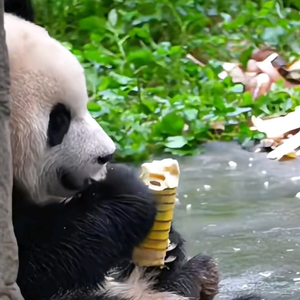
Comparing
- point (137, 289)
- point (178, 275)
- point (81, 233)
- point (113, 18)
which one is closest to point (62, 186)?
point (81, 233)

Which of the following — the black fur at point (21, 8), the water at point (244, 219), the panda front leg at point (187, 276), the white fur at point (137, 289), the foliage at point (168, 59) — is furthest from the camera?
the foliage at point (168, 59)

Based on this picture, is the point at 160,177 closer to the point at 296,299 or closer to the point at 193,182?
the point at 296,299

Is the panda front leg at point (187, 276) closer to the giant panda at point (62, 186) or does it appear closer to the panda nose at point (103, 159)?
the giant panda at point (62, 186)

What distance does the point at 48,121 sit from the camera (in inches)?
66.6

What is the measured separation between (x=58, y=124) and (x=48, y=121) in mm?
32

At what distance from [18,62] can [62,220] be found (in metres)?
0.34

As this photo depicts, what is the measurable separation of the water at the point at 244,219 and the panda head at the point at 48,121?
2.35 ft

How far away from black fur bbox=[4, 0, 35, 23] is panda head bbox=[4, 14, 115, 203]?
0.9 inches

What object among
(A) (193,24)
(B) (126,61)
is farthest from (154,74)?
(A) (193,24)

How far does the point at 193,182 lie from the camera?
11.4ft

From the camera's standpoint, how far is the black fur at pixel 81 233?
1731 millimetres

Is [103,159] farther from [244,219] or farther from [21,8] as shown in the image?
[244,219]

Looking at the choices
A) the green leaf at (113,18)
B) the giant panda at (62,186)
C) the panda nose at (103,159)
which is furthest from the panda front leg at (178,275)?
the green leaf at (113,18)

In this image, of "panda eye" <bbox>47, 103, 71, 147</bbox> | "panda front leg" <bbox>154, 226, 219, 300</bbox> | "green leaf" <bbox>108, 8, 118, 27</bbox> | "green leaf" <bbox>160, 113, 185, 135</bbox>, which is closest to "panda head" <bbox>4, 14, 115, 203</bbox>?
"panda eye" <bbox>47, 103, 71, 147</bbox>
